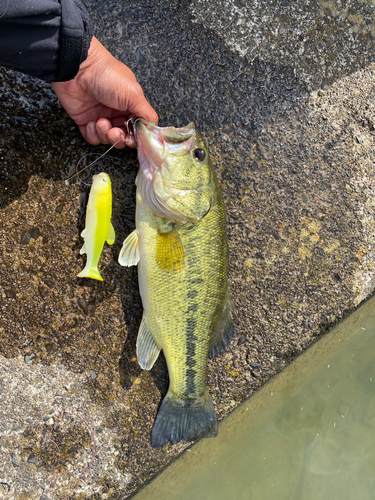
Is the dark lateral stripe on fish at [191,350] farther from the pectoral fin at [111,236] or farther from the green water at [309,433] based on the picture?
the green water at [309,433]

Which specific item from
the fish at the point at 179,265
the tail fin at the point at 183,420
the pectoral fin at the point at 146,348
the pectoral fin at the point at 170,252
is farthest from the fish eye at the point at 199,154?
the tail fin at the point at 183,420

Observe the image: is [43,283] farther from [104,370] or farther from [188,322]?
[188,322]

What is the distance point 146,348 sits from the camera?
230 centimetres

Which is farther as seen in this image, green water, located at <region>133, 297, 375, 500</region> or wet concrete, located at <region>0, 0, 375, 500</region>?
green water, located at <region>133, 297, 375, 500</region>

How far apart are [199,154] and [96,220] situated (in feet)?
2.51

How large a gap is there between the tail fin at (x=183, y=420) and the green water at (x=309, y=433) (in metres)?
0.55

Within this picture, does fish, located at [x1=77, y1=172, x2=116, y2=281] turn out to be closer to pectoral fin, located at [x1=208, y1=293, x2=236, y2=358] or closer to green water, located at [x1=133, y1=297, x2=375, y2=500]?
Answer: pectoral fin, located at [x1=208, y1=293, x2=236, y2=358]

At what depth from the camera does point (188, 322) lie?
2.21 meters

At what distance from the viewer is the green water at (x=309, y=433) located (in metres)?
2.88

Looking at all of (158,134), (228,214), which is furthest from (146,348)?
(158,134)

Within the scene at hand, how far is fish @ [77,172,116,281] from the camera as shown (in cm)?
209

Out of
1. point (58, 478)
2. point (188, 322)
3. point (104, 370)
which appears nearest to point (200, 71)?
point (188, 322)

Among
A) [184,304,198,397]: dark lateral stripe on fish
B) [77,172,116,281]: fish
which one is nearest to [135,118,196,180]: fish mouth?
[77,172,116,281]: fish

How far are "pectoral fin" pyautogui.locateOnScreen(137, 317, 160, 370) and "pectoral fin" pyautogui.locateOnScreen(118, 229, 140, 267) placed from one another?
0.40m
